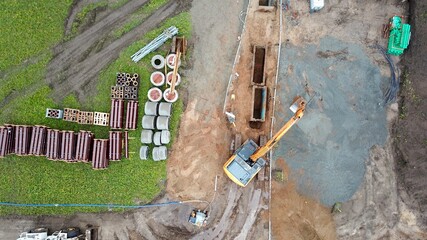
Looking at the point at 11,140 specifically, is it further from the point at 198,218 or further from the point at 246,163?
the point at 246,163

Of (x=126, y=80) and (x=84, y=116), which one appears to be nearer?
(x=84, y=116)

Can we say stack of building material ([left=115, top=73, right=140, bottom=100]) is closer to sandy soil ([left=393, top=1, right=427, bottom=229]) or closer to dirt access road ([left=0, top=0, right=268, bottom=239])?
dirt access road ([left=0, top=0, right=268, bottom=239])

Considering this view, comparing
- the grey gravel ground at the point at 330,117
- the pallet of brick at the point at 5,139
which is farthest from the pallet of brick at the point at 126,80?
the grey gravel ground at the point at 330,117

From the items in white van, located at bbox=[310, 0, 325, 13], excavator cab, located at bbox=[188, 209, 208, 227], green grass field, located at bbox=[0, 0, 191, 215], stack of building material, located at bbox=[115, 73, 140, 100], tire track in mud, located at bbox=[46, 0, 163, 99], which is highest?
white van, located at bbox=[310, 0, 325, 13]

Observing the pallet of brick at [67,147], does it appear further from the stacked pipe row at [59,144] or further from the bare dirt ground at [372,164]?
the bare dirt ground at [372,164]

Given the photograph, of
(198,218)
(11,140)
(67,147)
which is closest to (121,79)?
(67,147)

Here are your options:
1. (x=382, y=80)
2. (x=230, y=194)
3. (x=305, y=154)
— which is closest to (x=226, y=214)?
(x=230, y=194)

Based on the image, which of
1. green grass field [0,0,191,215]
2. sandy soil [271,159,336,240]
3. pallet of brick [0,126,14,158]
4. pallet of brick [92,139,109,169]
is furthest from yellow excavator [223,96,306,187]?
pallet of brick [0,126,14,158]
